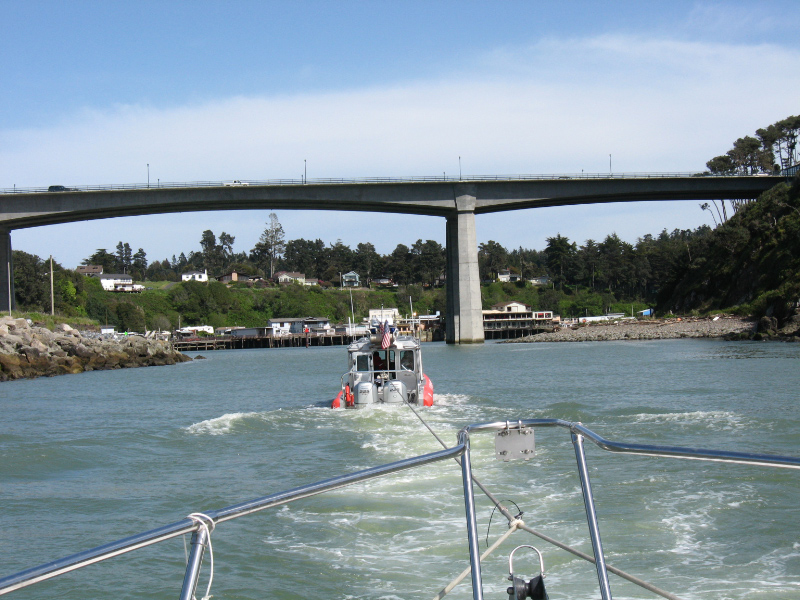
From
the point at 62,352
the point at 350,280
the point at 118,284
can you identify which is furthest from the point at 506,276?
the point at 62,352

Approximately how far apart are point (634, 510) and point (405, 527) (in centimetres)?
307

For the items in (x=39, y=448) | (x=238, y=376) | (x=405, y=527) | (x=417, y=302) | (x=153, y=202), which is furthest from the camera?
(x=417, y=302)

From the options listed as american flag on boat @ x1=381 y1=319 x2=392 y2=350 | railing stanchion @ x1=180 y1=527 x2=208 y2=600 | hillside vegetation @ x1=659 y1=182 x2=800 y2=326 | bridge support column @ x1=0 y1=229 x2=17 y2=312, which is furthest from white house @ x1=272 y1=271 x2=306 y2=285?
railing stanchion @ x1=180 y1=527 x2=208 y2=600

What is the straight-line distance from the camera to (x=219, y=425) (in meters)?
19.0

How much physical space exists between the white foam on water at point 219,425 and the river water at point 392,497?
0.41ft

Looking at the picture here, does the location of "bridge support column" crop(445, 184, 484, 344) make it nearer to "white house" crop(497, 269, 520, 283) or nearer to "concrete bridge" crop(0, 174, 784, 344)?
"concrete bridge" crop(0, 174, 784, 344)

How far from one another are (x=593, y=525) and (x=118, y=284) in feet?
479

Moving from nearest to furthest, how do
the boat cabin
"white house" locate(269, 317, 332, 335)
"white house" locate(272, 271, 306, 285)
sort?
the boat cabin
"white house" locate(269, 317, 332, 335)
"white house" locate(272, 271, 306, 285)

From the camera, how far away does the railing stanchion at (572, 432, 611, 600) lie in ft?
11.4

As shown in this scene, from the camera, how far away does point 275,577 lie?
7.73 m

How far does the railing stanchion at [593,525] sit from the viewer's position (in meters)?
3.48

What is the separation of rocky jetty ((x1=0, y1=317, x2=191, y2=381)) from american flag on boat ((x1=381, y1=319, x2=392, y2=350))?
2870 centimetres

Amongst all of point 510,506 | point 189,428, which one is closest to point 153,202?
point 189,428

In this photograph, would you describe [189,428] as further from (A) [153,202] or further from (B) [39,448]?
(A) [153,202]
